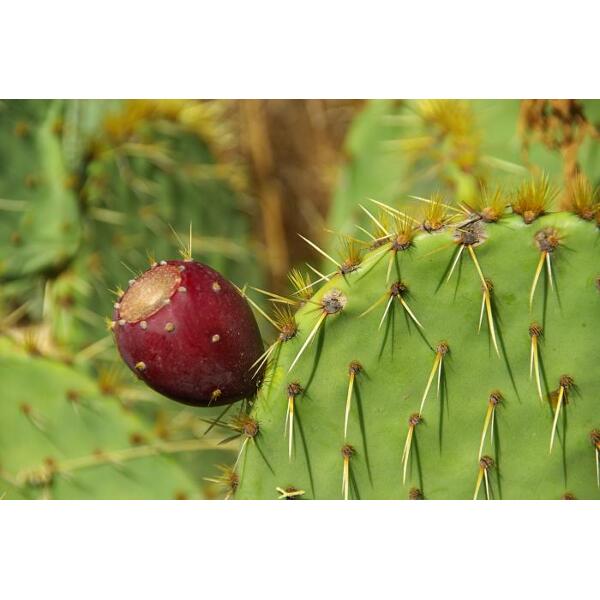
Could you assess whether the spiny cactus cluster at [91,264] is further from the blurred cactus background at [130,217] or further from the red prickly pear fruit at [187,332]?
the red prickly pear fruit at [187,332]

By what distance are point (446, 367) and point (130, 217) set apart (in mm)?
1022

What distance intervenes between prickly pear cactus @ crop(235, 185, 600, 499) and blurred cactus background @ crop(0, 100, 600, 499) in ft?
1.37

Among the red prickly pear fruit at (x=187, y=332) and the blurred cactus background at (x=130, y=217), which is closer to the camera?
the red prickly pear fruit at (x=187, y=332)

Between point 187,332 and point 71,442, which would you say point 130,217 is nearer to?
point 71,442

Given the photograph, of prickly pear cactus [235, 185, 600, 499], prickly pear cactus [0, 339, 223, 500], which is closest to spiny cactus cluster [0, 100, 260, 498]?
prickly pear cactus [0, 339, 223, 500]

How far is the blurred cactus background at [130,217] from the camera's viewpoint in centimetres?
159

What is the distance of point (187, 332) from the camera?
1.04 meters

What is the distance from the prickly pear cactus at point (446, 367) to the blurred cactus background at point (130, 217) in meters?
0.42

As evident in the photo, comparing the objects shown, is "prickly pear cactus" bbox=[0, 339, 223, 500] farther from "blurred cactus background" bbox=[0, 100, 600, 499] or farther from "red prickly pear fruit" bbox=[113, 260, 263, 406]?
"red prickly pear fruit" bbox=[113, 260, 263, 406]

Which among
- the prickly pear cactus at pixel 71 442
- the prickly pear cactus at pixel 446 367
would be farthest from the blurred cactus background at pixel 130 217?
the prickly pear cactus at pixel 446 367

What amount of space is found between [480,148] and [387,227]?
69 cm

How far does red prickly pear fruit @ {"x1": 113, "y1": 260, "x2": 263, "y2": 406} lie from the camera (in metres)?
1.03
